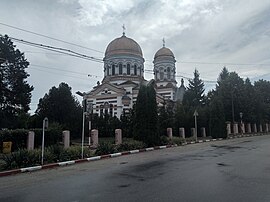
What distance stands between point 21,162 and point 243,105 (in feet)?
131

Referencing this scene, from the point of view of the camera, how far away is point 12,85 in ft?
122

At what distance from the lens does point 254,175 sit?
8.50 metres

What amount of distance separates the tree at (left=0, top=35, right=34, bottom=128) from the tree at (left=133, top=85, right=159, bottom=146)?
21.5 metres

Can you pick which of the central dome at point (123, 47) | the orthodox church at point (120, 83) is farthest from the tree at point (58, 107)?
the central dome at point (123, 47)

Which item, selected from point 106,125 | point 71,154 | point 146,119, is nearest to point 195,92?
point 106,125

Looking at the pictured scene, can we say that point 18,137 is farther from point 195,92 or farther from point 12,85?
point 195,92

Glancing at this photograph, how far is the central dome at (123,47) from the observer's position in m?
49.9

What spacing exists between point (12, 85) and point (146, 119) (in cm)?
2293

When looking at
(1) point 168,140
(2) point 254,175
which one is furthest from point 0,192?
(1) point 168,140

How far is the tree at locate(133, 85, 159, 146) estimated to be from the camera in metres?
21.6

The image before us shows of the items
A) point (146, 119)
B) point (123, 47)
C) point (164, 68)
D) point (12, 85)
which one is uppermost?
point (123, 47)

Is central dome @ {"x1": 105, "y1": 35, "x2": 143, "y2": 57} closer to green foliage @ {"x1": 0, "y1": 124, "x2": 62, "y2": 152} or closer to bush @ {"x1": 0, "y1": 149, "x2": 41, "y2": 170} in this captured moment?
green foliage @ {"x1": 0, "y1": 124, "x2": 62, "y2": 152}

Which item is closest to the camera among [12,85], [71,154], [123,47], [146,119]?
[71,154]

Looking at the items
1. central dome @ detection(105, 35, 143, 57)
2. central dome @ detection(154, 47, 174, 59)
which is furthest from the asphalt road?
central dome @ detection(154, 47, 174, 59)
